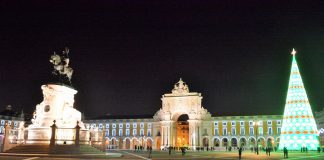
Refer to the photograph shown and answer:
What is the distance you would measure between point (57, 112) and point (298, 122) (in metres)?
27.9

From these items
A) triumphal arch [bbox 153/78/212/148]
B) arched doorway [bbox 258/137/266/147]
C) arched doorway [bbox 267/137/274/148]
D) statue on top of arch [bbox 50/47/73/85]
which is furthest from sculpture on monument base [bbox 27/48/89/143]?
arched doorway [bbox 267/137/274/148]

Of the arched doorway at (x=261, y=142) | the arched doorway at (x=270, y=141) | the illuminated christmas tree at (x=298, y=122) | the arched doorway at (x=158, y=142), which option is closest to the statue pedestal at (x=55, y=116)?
the illuminated christmas tree at (x=298, y=122)

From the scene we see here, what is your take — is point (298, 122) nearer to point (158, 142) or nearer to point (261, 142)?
point (261, 142)

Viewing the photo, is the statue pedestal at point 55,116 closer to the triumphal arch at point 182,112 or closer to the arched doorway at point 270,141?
the triumphal arch at point 182,112

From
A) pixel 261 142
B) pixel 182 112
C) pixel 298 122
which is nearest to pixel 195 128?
pixel 182 112

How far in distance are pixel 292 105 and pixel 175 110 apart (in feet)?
142

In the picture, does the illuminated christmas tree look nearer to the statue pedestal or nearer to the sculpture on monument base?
the sculpture on monument base

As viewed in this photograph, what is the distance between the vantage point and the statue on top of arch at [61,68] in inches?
1156

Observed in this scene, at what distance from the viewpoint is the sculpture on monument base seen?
2739 centimetres

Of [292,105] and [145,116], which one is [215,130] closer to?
[145,116]

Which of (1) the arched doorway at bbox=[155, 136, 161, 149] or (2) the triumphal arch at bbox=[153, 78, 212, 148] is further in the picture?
(1) the arched doorway at bbox=[155, 136, 161, 149]

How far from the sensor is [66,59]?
98.5 ft

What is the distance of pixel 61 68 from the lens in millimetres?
29703

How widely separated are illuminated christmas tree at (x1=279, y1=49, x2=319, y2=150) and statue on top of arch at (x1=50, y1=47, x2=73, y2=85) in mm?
26566
